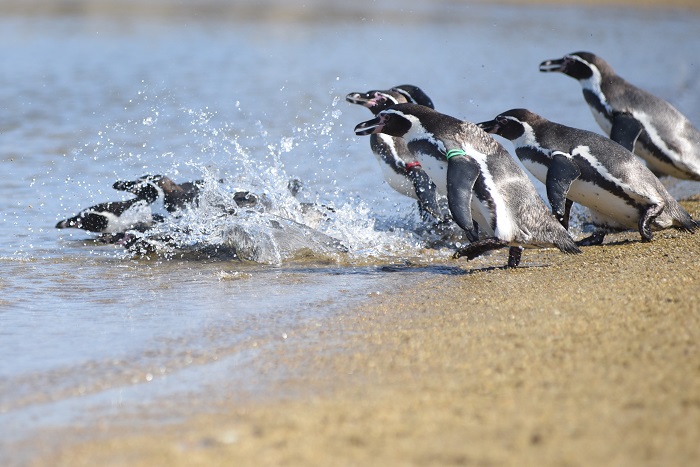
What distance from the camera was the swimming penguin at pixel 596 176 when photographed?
243 inches

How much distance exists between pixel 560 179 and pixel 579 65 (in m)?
2.84

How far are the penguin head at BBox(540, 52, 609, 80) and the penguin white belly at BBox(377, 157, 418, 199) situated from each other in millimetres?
1837

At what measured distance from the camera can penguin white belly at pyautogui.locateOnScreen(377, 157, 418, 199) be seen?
7578 mm

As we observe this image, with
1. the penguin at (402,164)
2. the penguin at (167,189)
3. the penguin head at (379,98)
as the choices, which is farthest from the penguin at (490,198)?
the penguin at (167,189)

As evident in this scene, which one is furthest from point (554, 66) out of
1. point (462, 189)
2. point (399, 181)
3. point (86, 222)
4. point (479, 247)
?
point (86, 222)

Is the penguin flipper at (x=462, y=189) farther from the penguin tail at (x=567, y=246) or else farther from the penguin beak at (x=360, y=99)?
the penguin beak at (x=360, y=99)

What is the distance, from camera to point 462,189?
18.3ft

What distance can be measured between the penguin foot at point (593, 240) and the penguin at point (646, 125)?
70.4 inches

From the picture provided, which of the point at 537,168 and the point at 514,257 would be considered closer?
the point at 514,257

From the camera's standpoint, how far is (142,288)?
5219mm

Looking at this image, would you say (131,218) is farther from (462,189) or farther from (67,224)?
(462,189)

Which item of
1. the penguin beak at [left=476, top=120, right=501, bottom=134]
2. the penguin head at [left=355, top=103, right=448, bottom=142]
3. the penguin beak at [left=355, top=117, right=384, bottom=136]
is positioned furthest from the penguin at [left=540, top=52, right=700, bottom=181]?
the penguin beak at [left=355, top=117, right=384, bottom=136]

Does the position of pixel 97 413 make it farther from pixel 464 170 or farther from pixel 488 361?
pixel 464 170

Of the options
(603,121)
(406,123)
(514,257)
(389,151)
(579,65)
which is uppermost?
(579,65)
